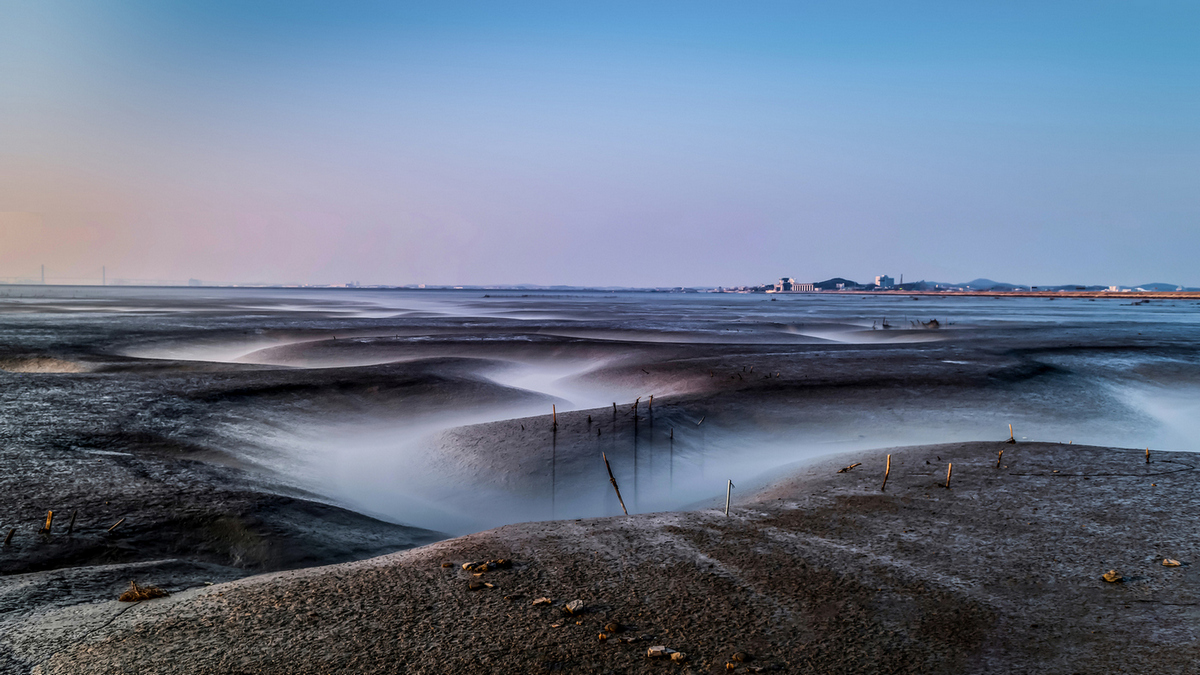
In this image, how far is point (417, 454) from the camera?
39.3 feet

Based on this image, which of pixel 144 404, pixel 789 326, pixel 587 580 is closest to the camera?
pixel 587 580

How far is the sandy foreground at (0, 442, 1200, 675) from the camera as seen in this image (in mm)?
4074

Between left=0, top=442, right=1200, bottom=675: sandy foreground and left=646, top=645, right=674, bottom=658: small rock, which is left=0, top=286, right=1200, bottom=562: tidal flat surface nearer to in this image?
left=0, top=442, right=1200, bottom=675: sandy foreground

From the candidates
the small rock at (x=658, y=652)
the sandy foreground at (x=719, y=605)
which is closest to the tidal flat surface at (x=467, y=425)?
the sandy foreground at (x=719, y=605)

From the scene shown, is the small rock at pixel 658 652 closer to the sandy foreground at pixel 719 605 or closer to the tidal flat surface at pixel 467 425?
the sandy foreground at pixel 719 605

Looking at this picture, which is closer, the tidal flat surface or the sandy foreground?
the sandy foreground

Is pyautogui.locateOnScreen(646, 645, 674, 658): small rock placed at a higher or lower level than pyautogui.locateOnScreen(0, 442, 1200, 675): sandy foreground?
higher

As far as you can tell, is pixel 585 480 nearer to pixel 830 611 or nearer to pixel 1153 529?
pixel 830 611

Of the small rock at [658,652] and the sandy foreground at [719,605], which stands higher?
the small rock at [658,652]

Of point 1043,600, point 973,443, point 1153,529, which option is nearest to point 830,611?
point 1043,600

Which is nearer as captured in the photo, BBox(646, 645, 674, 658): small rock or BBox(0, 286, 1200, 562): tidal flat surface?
BBox(646, 645, 674, 658): small rock

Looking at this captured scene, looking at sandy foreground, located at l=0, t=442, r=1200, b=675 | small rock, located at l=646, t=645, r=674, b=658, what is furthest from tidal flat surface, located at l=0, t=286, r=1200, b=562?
small rock, located at l=646, t=645, r=674, b=658

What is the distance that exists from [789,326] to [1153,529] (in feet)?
124

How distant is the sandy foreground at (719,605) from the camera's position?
4.07 metres
